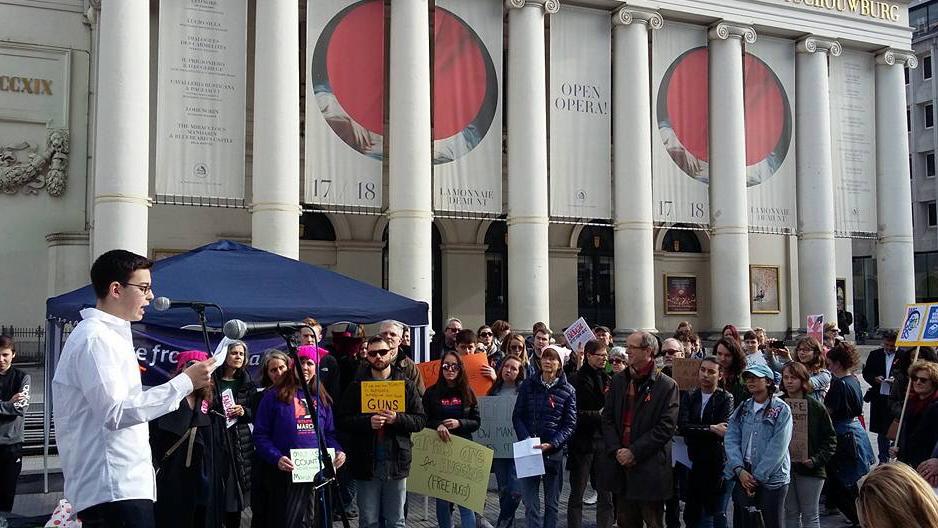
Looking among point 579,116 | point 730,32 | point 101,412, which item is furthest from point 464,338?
point 730,32

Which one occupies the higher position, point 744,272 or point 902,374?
point 744,272

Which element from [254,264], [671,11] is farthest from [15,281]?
[671,11]

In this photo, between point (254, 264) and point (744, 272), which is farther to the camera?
point (744, 272)

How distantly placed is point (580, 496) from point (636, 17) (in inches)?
672

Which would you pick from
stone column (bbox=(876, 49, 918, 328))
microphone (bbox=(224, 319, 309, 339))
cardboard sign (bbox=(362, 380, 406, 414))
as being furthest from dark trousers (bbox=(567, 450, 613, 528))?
stone column (bbox=(876, 49, 918, 328))

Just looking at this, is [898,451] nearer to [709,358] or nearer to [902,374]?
[709,358]

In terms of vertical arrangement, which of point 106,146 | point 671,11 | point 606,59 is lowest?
point 106,146

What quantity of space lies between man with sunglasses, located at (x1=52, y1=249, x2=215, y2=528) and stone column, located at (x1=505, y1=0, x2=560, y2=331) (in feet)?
55.4

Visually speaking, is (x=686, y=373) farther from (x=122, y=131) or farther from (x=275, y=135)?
(x=122, y=131)

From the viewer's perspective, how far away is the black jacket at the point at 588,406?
8203 mm

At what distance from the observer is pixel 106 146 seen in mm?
17141

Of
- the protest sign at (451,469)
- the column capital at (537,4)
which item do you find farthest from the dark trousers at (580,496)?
the column capital at (537,4)

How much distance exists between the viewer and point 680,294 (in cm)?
2916

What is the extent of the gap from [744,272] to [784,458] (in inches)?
705
